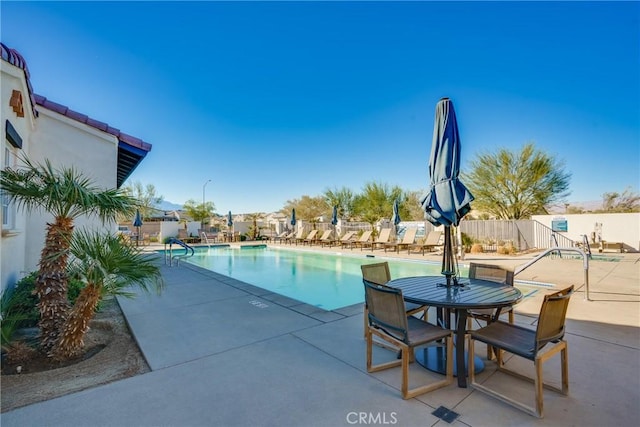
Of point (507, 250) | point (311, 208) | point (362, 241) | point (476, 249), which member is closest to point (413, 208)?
point (311, 208)

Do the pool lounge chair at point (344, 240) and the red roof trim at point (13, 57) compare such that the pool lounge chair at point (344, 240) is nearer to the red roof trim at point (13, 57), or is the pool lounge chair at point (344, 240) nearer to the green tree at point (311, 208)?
the green tree at point (311, 208)

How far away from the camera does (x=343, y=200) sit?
27.7 meters

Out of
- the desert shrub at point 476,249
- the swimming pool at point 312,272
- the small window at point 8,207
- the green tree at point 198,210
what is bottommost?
the swimming pool at point 312,272

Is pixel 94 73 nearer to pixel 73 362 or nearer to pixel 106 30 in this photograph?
pixel 106 30

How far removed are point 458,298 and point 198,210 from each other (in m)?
32.8

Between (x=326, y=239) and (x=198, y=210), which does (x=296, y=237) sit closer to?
(x=326, y=239)

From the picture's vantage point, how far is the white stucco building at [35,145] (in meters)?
3.87

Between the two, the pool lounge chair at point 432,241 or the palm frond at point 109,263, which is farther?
the pool lounge chair at point 432,241

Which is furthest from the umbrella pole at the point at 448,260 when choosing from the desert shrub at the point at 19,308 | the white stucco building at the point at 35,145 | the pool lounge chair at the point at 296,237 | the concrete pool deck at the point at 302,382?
the pool lounge chair at the point at 296,237

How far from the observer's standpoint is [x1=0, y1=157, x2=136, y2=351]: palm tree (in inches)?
113

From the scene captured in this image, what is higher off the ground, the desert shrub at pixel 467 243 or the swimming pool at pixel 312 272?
the desert shrub at pixel 467 243

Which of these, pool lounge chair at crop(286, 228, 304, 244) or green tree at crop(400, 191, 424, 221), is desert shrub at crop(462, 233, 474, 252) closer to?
pool lounge chair at crop(286, 228, 304, 244)

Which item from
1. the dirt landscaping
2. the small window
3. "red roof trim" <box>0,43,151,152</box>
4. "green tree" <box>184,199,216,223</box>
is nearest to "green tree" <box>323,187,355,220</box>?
"green tree" <box>184,199,216,223</box>

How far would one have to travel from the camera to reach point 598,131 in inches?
626
